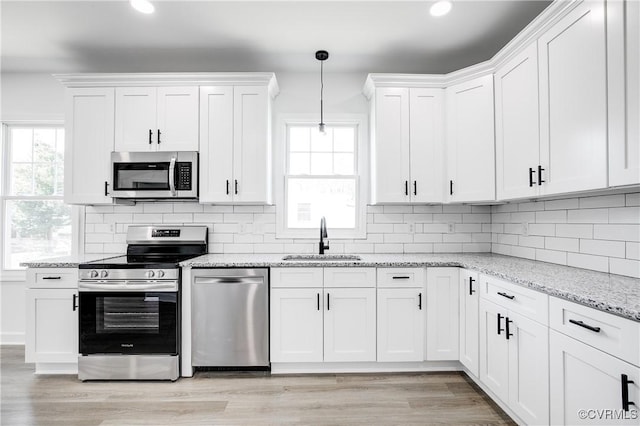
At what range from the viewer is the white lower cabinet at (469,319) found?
7.97 ft

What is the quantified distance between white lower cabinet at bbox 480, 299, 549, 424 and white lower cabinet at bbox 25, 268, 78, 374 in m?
3.17

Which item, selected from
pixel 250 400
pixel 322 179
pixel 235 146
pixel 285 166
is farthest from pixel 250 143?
pixel 250 400

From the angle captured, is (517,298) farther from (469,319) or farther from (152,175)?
(152,175)

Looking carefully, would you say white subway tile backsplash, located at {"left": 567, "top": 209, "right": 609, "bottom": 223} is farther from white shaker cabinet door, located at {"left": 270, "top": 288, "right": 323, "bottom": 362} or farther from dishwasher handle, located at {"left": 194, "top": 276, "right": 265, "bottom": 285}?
dishwasher handle, located at {"left": 194, "top": 276, "right": 265, "bottom": 285}

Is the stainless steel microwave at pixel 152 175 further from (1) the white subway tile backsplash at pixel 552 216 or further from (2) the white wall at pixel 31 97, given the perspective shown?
(1) the white subway tile backsplash at pixel 552 216

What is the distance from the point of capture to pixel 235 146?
9.95ft

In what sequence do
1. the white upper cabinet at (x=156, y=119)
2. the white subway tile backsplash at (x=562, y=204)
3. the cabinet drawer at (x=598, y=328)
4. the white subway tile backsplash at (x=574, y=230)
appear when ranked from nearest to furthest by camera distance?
the cabinet drawer at (x=598, y=328) → the white subway tile backsplash at (x=574, y=230) → the white subway tile backsplash at (x=562, y=204) → the white upper cabinet at (x=156, y=119)

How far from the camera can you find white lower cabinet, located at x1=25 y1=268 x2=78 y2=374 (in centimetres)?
267

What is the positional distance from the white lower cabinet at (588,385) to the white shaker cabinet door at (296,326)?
1582 millimetres

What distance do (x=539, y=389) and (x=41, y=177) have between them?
467 cm

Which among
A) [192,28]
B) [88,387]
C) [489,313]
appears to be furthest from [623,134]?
[88,387]

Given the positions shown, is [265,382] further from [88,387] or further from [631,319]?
[631,319]

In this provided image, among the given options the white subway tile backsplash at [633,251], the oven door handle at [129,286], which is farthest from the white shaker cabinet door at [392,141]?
the oven door handle at [129,286]

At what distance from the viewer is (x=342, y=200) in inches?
136
